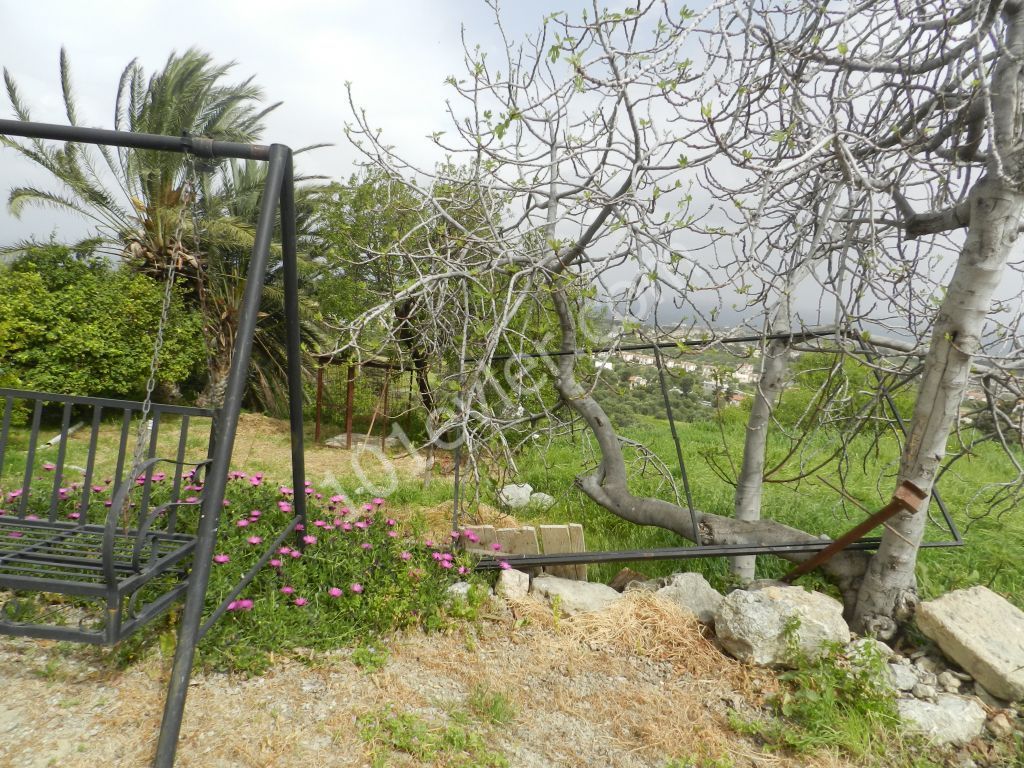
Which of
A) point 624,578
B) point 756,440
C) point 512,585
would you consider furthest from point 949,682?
point 512,585

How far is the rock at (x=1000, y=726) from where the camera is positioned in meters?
2.32

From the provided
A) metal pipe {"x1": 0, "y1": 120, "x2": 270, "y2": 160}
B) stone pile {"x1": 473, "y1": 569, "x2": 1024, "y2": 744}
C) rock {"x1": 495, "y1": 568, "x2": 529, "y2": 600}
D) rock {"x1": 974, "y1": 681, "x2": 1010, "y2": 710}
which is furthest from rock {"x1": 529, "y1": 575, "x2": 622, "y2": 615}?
metal pipe {"x1": 0, "y1": 120, "x2": 270, "y2": 160}

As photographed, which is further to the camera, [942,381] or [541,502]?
[541,502]

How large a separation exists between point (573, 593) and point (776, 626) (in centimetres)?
105

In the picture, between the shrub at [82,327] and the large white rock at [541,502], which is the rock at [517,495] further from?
the shrub at [82,327]

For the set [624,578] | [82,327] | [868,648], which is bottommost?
[624,578]

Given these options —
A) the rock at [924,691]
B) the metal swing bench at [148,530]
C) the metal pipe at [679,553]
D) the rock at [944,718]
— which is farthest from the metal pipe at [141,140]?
the rock at [924,691]

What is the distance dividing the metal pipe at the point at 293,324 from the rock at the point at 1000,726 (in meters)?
3.21

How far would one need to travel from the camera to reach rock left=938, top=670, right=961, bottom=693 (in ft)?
8.42

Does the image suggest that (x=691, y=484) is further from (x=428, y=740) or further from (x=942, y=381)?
(x=428, y=740)

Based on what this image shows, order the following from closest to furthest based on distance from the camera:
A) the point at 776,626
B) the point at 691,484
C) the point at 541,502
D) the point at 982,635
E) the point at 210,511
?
the point at 210,511, the point at 982,635, the point at 776,626, the point at 541,502, the point at 691,484

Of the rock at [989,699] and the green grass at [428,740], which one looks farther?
the rock at [989,699]

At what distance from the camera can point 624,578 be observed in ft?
12.5

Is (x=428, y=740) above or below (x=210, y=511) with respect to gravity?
below
